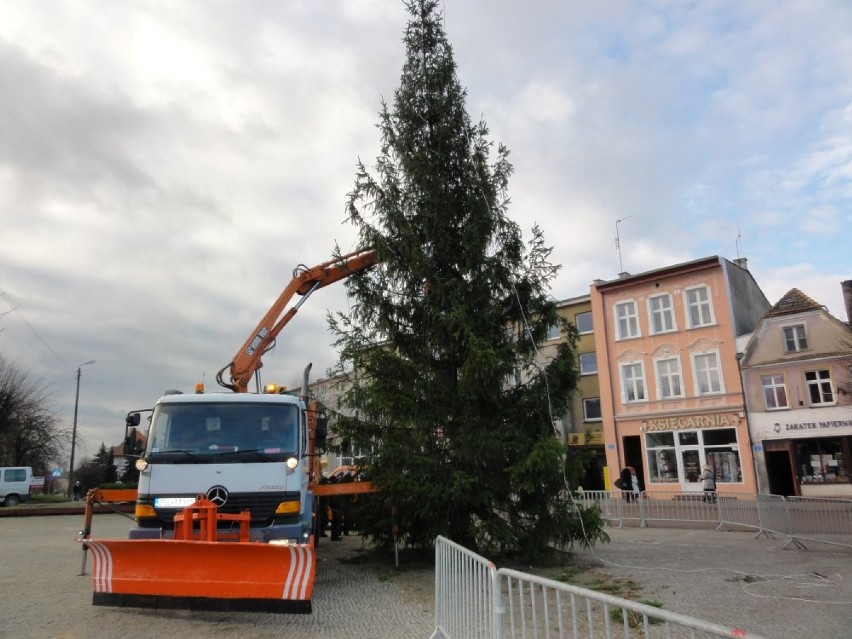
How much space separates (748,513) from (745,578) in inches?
277

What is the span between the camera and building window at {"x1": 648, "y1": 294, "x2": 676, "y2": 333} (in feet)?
109

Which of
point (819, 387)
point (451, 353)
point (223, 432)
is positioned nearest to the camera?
point (223, 432)

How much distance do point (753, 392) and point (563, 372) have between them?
22478mm

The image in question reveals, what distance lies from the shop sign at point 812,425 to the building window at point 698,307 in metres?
5.94

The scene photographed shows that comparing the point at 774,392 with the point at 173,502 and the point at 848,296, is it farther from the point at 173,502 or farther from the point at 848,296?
the point at 173,502

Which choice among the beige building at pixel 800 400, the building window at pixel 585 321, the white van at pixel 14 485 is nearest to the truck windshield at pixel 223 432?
the beige building at pixel 800 400

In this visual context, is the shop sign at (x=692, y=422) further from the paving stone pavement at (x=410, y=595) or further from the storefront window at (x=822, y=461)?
the paving stone pavement at (x=410, y=595)

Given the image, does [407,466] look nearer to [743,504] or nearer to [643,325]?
[743,504]

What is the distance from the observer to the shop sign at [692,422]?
1198 inches

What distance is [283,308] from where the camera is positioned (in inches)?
540

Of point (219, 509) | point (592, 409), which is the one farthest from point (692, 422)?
point (219, 509)

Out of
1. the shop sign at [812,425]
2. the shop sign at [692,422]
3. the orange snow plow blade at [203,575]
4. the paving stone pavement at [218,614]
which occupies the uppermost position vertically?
the shop sign at [692,422]

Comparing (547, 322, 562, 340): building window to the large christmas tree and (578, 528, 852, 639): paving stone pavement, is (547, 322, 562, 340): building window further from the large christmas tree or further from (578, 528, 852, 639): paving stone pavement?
(578, 528, 852, 639): paving stone pavement

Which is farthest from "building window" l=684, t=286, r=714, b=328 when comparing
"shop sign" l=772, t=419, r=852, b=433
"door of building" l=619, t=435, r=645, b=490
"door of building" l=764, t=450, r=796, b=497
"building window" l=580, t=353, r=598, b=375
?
"door of building" l=764, t=450, r=796, b=497
